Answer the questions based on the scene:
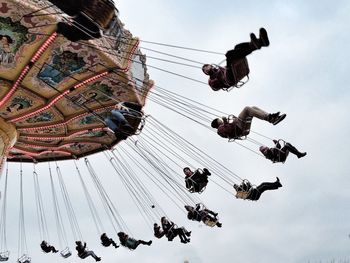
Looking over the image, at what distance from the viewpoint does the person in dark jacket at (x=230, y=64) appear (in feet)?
22.5

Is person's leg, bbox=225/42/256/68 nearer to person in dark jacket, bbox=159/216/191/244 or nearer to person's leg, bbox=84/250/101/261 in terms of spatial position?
person in dark jacket, bbox=159/216/191/244

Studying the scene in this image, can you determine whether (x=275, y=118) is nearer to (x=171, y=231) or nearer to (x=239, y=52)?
(x=239, y=52)

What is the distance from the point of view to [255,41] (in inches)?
271

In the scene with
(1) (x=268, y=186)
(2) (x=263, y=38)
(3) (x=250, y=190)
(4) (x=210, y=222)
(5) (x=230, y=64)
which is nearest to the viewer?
(2) (x=263, y=38)

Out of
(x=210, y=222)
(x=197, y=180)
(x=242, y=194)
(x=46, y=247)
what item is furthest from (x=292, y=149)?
(x=46, y=247)

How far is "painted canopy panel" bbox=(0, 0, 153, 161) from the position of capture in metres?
9.28

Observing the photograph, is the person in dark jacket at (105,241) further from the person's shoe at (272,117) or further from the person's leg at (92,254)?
the person's shoe at (272,117)

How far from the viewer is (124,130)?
822cm

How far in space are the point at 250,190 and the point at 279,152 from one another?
4.55 feet

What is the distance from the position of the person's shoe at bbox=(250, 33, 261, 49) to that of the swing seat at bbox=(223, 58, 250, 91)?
63cm

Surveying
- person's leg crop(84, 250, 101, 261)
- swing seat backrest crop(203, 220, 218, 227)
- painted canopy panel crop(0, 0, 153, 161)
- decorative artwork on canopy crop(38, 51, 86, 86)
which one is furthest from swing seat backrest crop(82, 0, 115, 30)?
person's leg crop(84, 250, 101, 261)

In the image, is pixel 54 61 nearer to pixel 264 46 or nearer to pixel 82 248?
pixel 264 46

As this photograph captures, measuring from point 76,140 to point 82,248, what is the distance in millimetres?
3848

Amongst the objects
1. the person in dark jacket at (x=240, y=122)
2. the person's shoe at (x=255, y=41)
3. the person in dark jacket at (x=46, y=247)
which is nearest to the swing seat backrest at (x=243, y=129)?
the person in dark jacket at (x=240, y=122)
